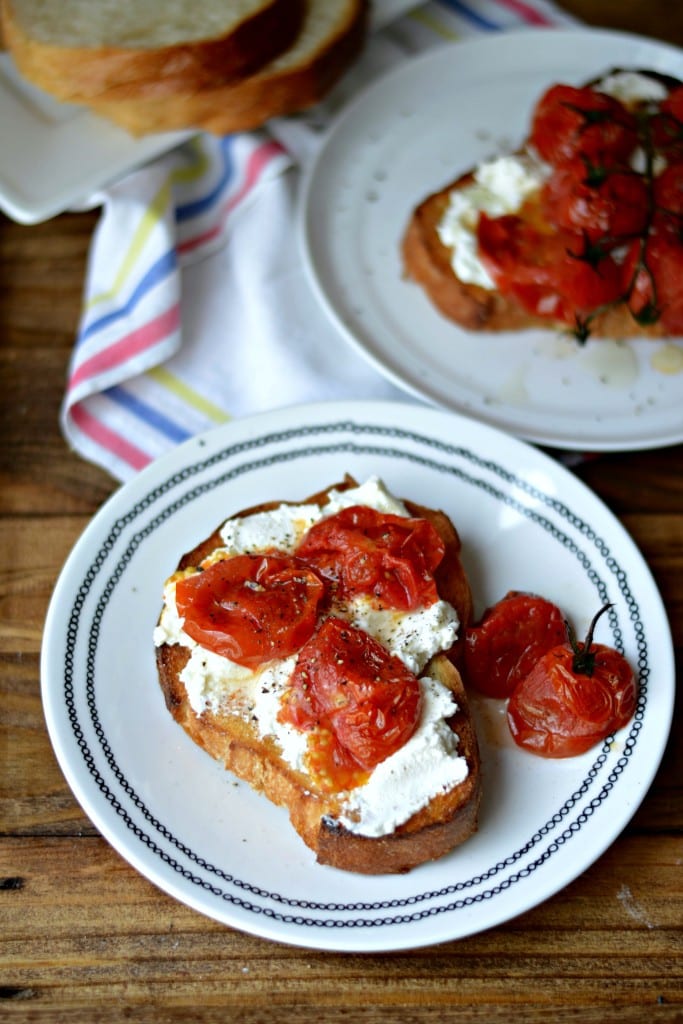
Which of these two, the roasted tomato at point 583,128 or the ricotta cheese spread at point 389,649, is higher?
the roasted tomato at point 583,128

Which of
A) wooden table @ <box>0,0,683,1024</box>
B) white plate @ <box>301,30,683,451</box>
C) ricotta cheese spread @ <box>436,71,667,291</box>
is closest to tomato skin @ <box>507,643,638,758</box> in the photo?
wooden table @ <box>0,0,683,1024</box>

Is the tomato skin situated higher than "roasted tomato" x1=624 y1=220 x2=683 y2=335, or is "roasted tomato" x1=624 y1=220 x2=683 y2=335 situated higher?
"roasted tomato" x1=624 y1=220 x2=683 y2=335

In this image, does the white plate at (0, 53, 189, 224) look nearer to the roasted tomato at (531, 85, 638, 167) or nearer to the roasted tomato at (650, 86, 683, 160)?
the roasted tomato at (531, 85, 638, 167)

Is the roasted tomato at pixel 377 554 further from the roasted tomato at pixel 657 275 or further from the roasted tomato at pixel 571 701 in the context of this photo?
the roasted tomato at pixel 657 275

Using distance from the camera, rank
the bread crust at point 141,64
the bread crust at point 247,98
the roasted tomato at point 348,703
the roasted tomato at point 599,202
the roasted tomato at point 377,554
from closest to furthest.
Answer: the roasted tomato at point 348,703 < the roasted tomato at point 377,554 < the roasted tomato at point 599,202 < the bread crust at point 141,64 < the bread crust at point 247,98

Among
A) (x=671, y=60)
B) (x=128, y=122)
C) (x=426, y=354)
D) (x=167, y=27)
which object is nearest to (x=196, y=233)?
(x=128, y=122)

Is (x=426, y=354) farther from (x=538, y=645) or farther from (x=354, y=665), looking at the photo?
(x=354, y=665)

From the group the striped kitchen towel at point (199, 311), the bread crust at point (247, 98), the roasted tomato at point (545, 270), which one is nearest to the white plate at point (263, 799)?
the striped kitchen towel at point (199, 311)
